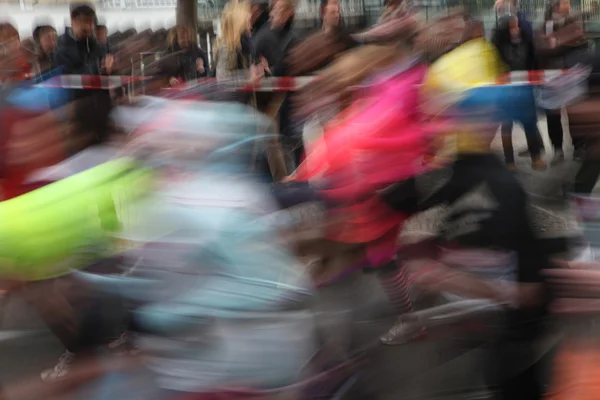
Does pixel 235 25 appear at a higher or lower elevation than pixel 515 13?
higher

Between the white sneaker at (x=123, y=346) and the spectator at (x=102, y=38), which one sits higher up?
the spectator at (x=102, y=38)

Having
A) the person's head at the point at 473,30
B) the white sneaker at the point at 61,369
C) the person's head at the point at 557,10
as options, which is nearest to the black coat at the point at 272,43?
the person's head at the point at 473,30

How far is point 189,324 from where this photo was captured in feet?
7.50

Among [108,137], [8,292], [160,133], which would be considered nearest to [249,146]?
[160,133]

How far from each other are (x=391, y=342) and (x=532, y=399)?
96cm

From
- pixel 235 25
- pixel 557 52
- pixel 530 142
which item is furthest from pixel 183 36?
pixel 557 52

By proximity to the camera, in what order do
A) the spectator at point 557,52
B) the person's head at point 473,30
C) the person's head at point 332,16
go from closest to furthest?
1. the person's head at point 473,30
2. the person's head at point 332,16
3. the spectator at point 557,52

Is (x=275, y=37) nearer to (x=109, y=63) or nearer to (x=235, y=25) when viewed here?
(x=235, y=25)

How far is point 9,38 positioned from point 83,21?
51.7 inches

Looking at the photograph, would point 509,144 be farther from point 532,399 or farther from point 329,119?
point 532,399

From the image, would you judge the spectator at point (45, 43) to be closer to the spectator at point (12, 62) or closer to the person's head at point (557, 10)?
the spectator at point (12, 62)

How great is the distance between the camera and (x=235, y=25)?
281 inches

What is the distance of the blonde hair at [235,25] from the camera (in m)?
7.07

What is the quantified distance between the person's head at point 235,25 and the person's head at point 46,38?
5.47 feet
